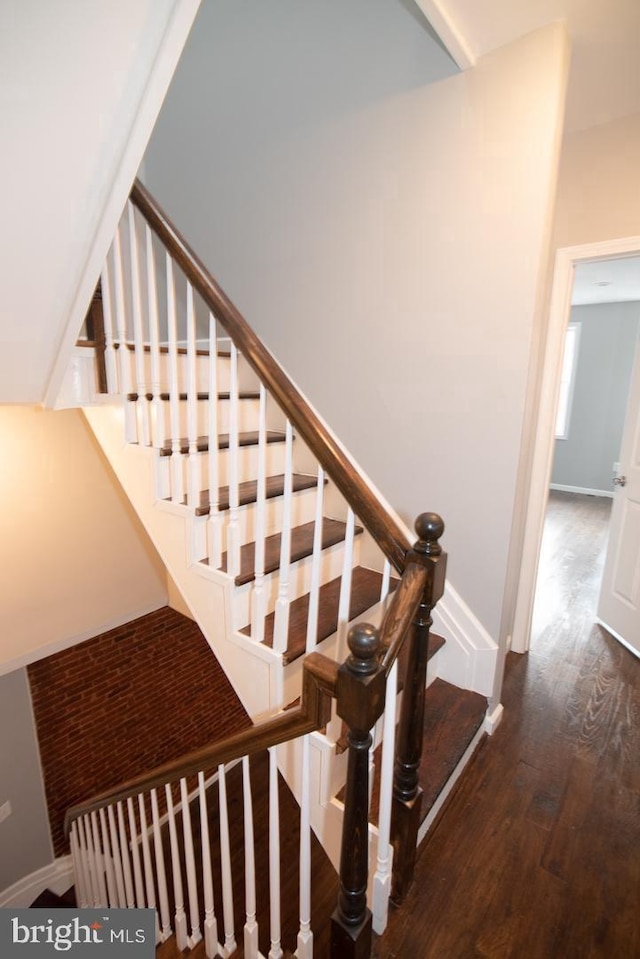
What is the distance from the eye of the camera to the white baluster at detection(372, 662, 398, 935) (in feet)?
3.44

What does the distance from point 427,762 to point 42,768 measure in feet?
11.2

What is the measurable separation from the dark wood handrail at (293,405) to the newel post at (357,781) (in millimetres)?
369

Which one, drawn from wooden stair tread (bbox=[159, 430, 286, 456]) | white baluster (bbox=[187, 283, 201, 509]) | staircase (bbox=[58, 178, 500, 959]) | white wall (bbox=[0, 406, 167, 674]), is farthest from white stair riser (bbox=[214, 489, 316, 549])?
white wall (bbox=[0, 406, 167, 674])

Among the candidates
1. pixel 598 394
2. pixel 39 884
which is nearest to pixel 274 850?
pixel 39 884

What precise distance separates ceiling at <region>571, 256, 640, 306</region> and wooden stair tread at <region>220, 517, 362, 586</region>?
10.2ft

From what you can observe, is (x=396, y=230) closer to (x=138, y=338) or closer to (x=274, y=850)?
(x=138, y=338)

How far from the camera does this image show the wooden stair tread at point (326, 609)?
1571 millimetres

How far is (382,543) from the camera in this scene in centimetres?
121

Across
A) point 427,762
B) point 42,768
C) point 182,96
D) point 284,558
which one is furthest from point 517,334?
point 42,768

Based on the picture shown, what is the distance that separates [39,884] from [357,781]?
168 inches

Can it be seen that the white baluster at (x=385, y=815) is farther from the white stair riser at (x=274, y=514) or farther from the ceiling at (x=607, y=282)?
the ceiling at (x=607, y=282)

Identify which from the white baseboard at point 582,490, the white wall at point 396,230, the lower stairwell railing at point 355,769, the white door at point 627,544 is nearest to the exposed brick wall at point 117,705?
the lower stairwell railing at point 355,769

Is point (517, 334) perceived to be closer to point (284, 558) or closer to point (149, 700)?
point (284, 558)

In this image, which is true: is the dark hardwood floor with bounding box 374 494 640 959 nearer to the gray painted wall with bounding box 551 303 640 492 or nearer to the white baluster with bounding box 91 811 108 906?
the white baluster with bounding box 91 811 108 906
